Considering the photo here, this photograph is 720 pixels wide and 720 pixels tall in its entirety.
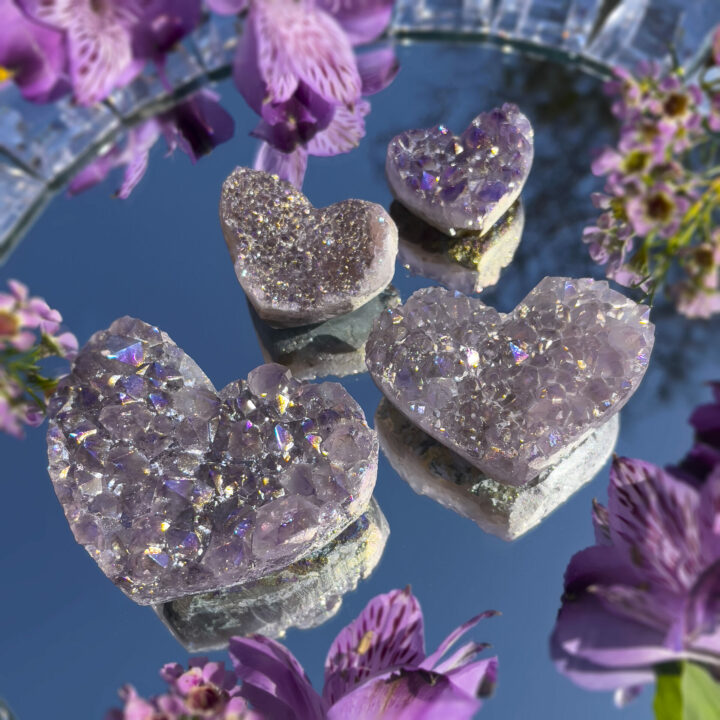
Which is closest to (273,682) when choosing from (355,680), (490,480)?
(355,680)

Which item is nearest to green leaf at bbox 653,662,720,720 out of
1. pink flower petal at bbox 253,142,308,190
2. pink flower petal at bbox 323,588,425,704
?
pink flower petal at bbox 323,588,425,704

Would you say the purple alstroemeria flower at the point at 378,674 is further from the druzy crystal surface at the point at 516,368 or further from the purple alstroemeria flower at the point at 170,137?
the purple alstroemeria flower at the point at 170,137

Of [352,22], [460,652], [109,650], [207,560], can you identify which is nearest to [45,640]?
[109,650]

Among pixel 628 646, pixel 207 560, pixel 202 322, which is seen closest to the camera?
pixel 628 646

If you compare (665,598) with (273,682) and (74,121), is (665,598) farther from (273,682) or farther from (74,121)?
(74,121)

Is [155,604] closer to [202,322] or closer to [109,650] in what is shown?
[109,650]
